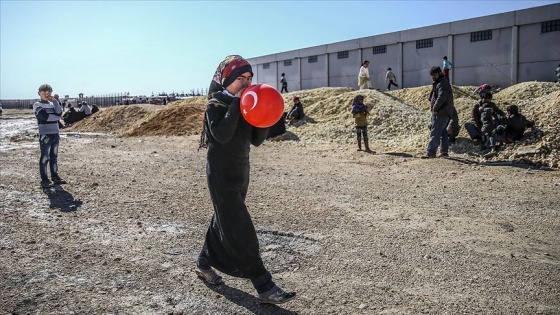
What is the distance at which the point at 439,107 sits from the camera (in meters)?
10.9

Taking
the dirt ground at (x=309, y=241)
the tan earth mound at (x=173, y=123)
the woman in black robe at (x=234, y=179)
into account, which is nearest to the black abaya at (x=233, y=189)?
the woman in black robe at (x=234, y=179)

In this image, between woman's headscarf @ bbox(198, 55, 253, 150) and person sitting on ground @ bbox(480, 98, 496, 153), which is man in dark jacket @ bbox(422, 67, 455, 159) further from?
woman's headscarf @ bbox(198, 55, 253, 150)

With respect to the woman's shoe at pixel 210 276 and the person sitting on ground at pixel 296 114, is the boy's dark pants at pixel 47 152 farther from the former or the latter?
the person sitting on ground at pixel 296 114

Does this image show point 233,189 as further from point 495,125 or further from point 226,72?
point 495,125

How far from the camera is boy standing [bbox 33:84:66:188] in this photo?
823 centimetres

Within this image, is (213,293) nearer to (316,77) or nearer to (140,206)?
(140,206)

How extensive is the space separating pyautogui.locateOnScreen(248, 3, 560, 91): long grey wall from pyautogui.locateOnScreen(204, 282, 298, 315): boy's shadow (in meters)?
24.4

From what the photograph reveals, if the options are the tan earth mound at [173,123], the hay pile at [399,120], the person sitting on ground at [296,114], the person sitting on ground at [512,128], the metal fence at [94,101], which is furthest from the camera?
the metal fence at [94,101]

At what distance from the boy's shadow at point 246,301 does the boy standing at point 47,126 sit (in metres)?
5.78

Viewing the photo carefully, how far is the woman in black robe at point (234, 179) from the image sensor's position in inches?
136

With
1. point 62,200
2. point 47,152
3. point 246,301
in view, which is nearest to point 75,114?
point 47,152

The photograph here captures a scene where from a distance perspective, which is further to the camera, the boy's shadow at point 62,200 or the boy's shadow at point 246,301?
the boy's shadow at point 62,200

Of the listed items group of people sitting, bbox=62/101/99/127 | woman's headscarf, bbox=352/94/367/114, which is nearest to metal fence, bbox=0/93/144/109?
group of people sitting, bbox=62/101/99/127

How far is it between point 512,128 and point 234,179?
997 centimetres
